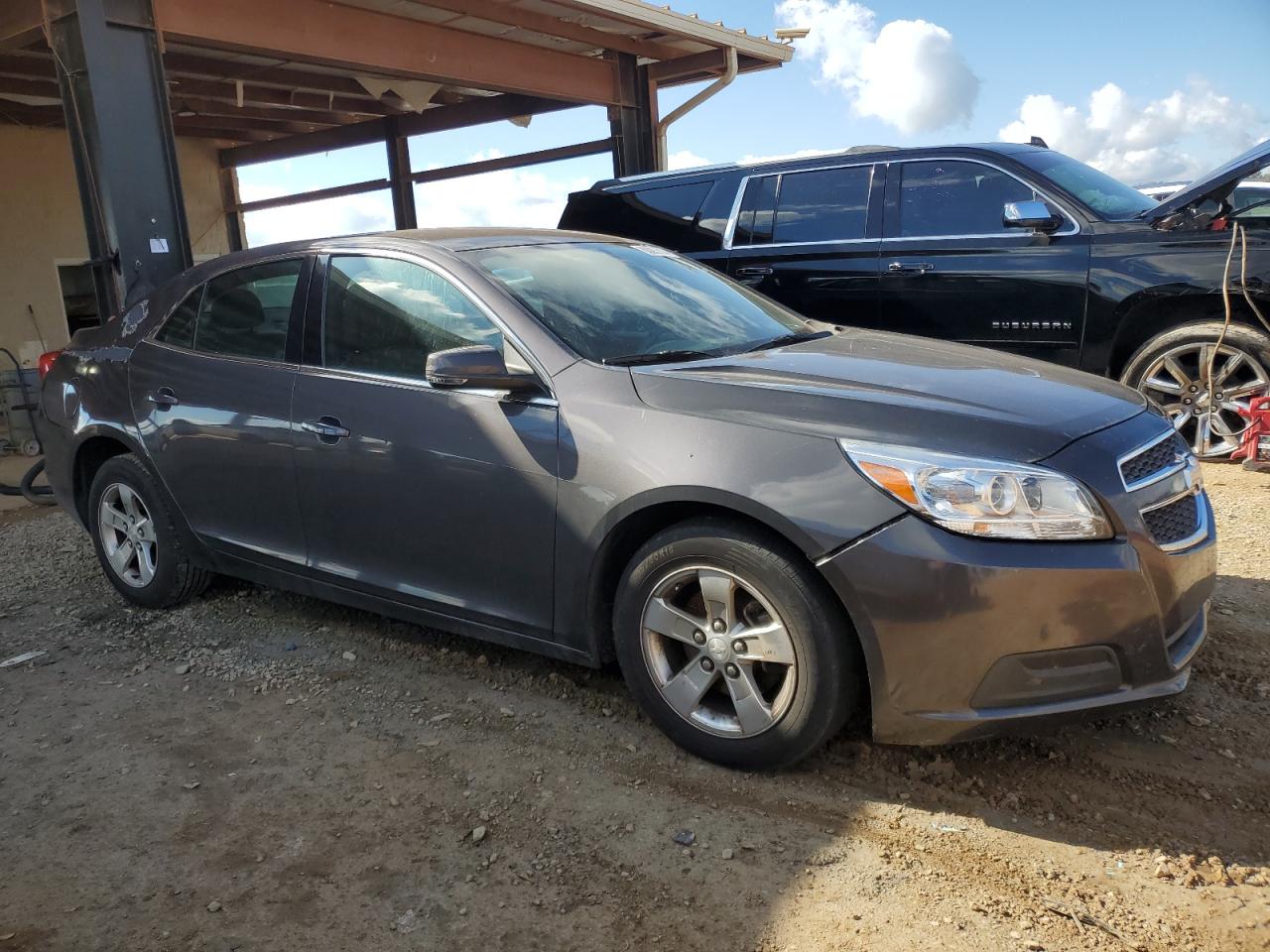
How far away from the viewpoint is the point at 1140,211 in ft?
20.0

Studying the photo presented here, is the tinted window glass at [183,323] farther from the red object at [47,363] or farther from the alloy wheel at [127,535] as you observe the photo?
the red object at [47,363]

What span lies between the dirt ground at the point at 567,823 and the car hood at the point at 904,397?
3.25 feet

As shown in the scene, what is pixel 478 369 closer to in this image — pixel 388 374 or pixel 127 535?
pixel 388 374

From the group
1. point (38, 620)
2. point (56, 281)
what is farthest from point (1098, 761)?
point (56, 281)

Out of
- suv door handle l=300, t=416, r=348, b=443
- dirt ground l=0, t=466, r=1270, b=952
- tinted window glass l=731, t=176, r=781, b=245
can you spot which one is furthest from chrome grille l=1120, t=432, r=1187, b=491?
tinted window glass l=731, t=176, r=781, b=245

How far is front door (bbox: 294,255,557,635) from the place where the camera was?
319cm

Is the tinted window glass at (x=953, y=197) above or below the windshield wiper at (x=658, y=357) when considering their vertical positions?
above

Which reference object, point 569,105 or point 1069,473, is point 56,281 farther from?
point 1069,473

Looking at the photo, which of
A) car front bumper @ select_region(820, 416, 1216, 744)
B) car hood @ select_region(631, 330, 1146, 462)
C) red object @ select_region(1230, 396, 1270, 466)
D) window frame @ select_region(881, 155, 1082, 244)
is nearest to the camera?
car front bumper @ select_region(820, 416, 1216, 744)

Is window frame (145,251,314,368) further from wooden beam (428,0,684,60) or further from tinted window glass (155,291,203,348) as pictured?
wooden beam (428,0,684,60)

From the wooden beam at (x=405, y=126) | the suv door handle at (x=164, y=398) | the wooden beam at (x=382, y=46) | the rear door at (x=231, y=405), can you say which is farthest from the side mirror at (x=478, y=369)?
the wooden beam at (x=405, y=126)

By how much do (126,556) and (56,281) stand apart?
10586 mm

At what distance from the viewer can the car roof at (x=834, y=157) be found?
20.7 feet

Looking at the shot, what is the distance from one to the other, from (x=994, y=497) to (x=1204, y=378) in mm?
4153
